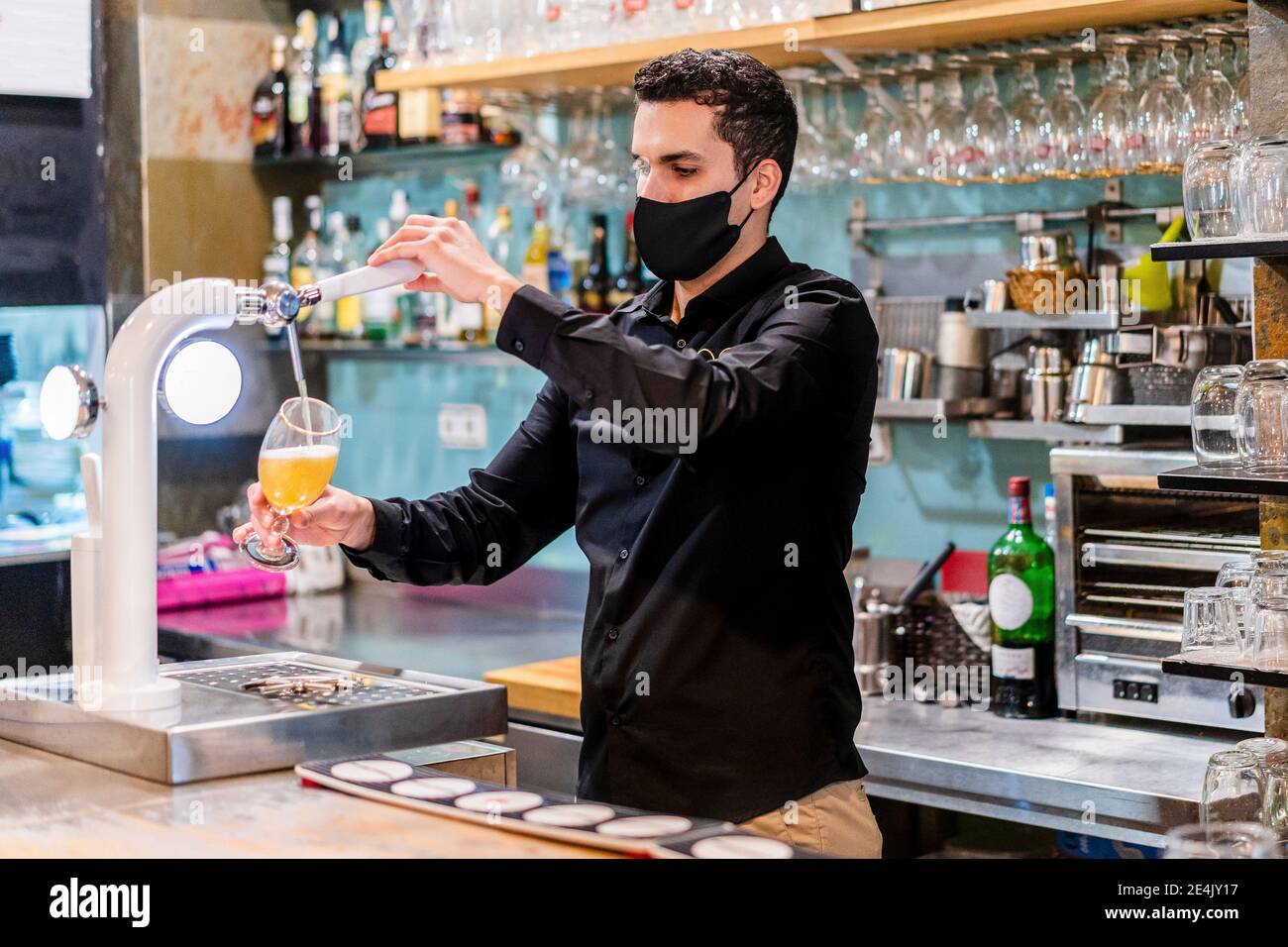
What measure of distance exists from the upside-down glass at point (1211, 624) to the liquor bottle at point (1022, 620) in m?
0.63

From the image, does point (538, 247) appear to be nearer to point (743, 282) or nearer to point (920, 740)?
point (920, 740)

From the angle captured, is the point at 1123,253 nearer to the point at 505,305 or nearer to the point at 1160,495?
the point at 1160,495

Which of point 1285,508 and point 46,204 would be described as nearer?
point 1285,508

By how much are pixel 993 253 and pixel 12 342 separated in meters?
2.42

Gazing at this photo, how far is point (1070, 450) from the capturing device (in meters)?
2.86

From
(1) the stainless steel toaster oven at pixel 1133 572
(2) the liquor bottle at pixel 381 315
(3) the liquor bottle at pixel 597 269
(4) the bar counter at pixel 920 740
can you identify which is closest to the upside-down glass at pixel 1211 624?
(4) the bar counter at pixel 920 740

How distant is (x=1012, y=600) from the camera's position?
115 inches

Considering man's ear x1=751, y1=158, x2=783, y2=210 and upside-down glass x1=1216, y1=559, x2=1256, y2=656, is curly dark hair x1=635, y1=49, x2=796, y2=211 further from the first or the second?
upside-down glass x1=1216, y1=559, x2=1256, y2=656

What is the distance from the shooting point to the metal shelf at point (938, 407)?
3139 mm

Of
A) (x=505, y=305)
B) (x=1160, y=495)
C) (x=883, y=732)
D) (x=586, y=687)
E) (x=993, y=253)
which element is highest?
(x=993, y=253)

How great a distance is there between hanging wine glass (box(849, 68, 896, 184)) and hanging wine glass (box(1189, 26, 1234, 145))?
0.61 metres

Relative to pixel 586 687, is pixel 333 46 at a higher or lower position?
higher

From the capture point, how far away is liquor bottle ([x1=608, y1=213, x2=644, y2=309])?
3.77 meters

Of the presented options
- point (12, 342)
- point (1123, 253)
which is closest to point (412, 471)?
point (12, 342)
